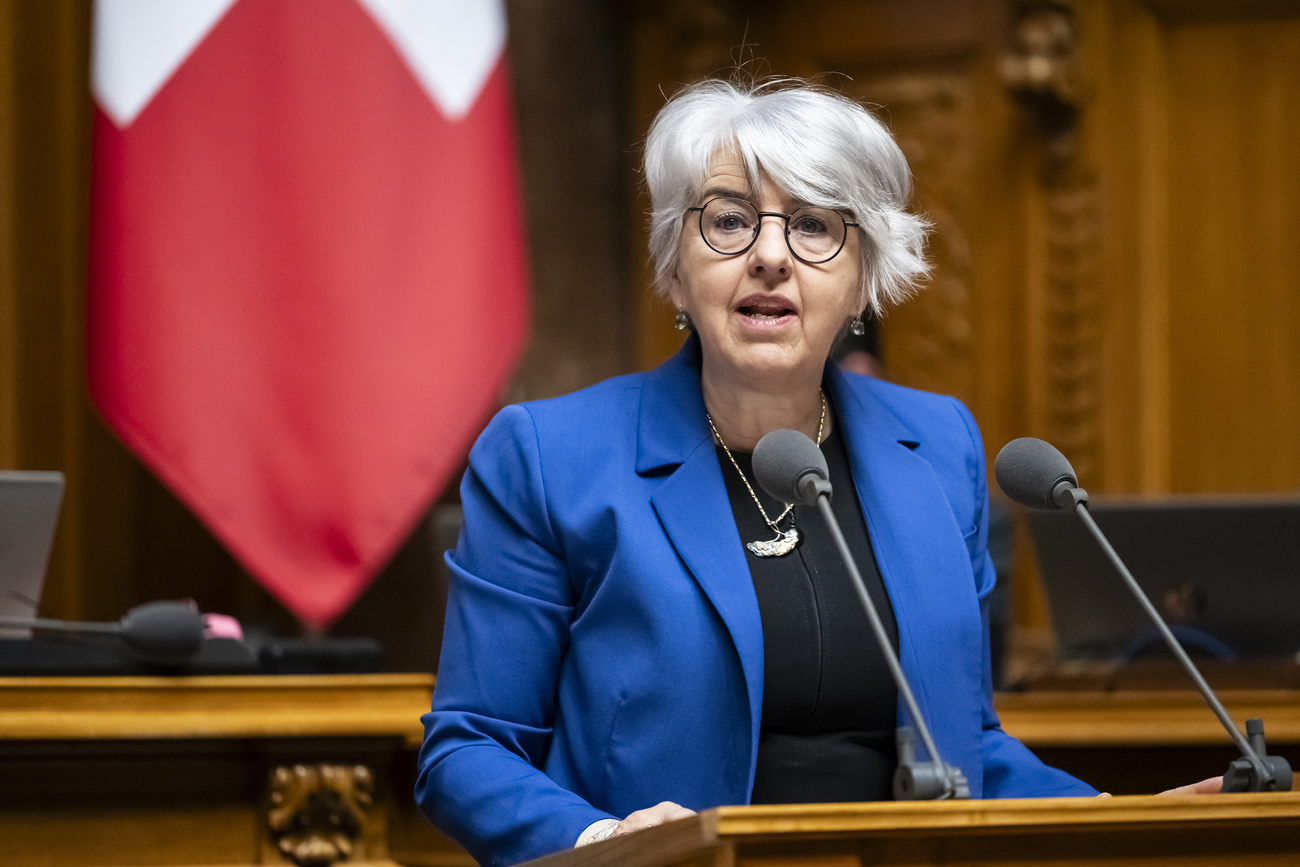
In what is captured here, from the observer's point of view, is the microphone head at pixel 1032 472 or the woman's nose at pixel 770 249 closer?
the microphone head at pixel 1032 472

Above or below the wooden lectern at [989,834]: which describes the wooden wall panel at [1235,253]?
above

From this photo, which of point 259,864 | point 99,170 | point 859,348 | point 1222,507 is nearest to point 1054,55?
point 859,348

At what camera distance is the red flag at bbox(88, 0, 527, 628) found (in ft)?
11.4

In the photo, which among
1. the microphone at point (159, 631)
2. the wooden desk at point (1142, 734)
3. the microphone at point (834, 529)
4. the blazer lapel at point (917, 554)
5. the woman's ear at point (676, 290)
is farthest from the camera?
the wooden desk at point (1142, 734)

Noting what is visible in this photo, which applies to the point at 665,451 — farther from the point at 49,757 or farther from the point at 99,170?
the point at 99,170

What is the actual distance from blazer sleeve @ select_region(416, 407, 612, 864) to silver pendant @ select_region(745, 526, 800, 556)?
0.23 metres

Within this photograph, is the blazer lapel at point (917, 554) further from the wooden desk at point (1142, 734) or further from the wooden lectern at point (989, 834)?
the wooden desk at point (1142, 734)

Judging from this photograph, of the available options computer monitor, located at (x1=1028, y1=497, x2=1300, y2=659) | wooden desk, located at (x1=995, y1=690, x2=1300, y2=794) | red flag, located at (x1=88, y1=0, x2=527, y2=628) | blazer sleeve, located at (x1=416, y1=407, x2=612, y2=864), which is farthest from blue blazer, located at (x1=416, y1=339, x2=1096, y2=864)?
red flag, located at (x1=88, y1=0, x2=527, y2=628)

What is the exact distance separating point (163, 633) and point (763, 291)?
3.55 feet

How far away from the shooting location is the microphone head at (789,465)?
142cm

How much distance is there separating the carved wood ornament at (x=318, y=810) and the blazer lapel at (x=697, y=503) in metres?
0.83

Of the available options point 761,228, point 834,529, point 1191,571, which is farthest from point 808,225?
point 1191,571

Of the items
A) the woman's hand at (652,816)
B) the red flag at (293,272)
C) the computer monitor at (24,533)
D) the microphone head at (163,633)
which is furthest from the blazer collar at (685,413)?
the red flag at (293,272)

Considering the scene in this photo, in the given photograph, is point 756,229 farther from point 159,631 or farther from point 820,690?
point 159,631
